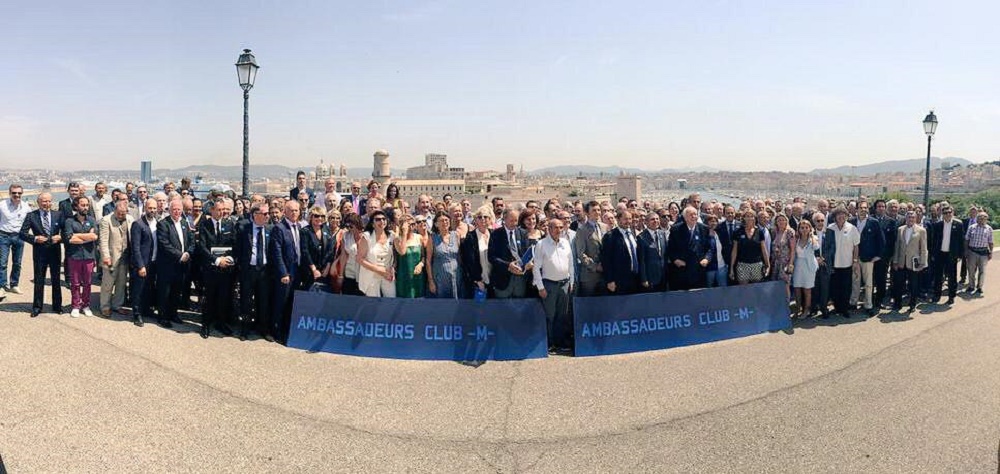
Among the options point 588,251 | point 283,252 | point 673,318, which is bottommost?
point 673,318

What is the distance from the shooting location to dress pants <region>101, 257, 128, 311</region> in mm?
7355

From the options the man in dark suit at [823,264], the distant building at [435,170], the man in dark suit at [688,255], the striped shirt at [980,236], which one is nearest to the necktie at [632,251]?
the man in dark suit at [688,255]

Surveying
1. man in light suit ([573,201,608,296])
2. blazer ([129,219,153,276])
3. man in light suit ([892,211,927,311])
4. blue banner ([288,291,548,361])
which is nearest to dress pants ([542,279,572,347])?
blue banner ([288,291,548,361])

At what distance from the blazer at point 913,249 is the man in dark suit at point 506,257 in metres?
7.03

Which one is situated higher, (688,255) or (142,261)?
(688,255)

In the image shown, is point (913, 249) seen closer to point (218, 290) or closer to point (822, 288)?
point (822, 288)

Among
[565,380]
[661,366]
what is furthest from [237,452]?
[661,366]

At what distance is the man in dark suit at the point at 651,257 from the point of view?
7.66m

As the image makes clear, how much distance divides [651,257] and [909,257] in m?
5.09

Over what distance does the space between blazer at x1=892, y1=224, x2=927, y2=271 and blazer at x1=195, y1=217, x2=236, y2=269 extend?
1062 cm

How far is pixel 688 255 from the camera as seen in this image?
7922mm

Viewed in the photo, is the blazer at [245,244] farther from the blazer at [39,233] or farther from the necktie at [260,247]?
the blazer at [39,233]

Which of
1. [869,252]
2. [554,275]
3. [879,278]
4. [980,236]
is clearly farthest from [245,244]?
[980,236]

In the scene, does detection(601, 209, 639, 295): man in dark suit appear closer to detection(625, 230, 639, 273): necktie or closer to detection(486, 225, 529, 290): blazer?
detection(625, 230, 639, 273): necktie
